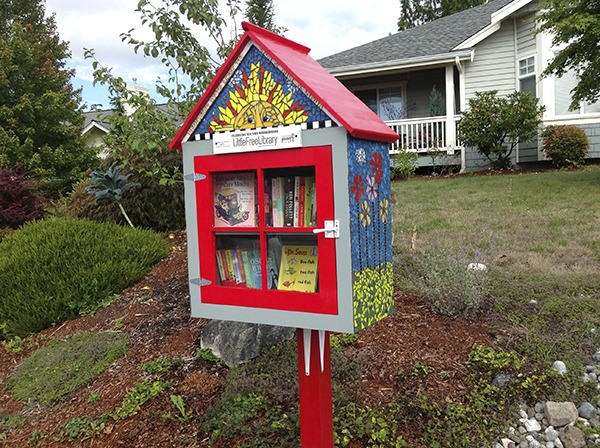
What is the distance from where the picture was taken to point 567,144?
37.7ft

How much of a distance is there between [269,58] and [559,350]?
261 centimetres

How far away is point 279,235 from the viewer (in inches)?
85.3

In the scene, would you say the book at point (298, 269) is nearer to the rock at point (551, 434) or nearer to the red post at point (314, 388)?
the red post at point (314, 388)

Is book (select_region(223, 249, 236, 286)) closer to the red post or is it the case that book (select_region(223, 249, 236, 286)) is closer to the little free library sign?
the little free library sign

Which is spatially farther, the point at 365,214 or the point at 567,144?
the point at 567,144

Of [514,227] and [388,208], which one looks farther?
[514,227]

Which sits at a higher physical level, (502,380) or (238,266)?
(238,266)

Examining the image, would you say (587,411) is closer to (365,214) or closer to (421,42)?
(365,214)

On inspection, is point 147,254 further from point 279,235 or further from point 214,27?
point 279,235

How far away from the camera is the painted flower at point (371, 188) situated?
2.04 meters

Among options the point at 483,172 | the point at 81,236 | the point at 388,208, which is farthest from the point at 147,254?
the point at 483,172

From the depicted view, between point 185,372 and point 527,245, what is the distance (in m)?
3.77

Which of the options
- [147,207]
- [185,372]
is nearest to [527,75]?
[147,207]

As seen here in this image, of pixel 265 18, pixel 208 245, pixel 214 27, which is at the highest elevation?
pixel 265 18
